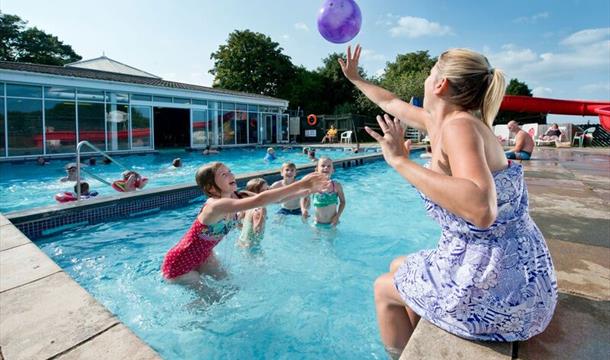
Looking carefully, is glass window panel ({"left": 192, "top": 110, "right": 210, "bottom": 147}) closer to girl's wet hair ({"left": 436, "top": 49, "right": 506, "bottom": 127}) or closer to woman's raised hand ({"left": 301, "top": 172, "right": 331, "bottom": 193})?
woman's raised hand ({"left": 301, "top": 172, "right": 331, "bottom": 193})

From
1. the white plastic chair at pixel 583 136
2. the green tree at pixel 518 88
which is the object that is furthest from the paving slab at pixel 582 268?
the green tree at pixel 518 88

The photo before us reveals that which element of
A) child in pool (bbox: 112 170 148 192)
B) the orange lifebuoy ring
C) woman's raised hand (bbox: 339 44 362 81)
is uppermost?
the orange lifebuoy ring

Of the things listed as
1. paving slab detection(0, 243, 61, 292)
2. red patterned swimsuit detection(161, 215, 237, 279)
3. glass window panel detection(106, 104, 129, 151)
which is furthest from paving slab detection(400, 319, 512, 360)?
glass window panel detection(106, 104, 129, 151)

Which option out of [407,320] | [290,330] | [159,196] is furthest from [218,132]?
[407,320]

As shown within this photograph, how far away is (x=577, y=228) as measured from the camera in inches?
155

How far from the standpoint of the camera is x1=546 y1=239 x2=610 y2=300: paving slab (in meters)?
2.35

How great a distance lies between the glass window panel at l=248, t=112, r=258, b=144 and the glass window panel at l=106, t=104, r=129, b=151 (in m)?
9.06

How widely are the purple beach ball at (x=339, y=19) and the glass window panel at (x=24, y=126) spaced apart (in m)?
15.7

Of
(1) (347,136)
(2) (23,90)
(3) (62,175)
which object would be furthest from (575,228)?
(1) (347,136)

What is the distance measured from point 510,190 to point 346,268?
3.68 m

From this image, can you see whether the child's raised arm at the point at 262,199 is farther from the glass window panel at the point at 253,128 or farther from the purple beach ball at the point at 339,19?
the glass window panel at the point at 253,128

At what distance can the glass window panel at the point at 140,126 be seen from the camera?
732 inches

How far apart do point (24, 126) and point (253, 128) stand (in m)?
13.9

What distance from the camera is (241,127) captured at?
25.2 meters
